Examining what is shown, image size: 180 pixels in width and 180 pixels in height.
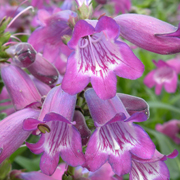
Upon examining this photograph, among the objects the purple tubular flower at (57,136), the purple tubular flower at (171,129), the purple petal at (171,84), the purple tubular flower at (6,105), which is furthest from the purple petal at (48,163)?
the purple petal at (171,84)

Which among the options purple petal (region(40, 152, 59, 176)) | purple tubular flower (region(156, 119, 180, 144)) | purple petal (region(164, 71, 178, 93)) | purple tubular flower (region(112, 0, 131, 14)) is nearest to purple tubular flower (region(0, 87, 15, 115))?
purple petal (region(40, 152, 59, 176))

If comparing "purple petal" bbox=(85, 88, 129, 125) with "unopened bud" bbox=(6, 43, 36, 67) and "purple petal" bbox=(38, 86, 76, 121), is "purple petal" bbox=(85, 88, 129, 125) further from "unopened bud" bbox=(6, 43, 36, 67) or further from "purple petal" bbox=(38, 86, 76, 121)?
"unopened bud" bbox=(6, 43, 36, 67)

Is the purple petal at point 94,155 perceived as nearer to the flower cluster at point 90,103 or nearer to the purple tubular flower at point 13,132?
the flower cluster at point 90,103

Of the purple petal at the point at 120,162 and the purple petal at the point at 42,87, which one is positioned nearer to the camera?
the purple petal at the point at 120,162

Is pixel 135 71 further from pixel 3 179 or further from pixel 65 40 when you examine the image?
pixel 3 179

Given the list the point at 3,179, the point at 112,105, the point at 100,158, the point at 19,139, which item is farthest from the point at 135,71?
the point at 3,179

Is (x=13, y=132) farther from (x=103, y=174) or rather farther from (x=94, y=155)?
(x=103, y=174)
